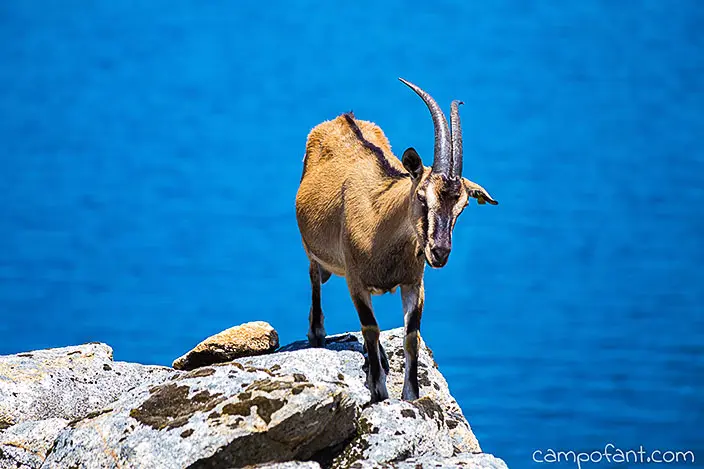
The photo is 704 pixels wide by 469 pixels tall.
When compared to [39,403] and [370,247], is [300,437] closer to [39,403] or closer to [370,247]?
[370,247]

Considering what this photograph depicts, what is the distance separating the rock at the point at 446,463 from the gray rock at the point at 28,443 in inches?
127

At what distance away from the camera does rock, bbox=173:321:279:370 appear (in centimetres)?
1243

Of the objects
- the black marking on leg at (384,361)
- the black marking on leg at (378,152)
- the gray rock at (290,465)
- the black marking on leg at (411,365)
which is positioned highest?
the black marking on leg at (378,152)

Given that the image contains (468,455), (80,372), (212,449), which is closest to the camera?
(212,449)

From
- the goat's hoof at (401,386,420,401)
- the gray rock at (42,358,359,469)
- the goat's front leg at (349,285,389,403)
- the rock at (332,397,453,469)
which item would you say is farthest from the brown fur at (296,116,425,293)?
the gray rock at (42,358,359,469)

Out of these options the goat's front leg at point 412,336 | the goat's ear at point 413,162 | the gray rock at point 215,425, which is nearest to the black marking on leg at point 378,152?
the goat's ear at point 413,162

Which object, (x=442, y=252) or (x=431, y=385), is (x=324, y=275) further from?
(x=442, y=252)

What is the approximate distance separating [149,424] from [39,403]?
10.3 ft

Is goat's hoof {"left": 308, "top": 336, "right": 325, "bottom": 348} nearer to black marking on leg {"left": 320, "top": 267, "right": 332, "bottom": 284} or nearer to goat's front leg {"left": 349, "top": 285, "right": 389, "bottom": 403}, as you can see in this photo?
black marking on leg {"left": 320, "top": 267, "right": 332, "bottom": 284}

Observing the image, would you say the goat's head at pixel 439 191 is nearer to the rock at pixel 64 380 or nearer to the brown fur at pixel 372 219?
the brown fur at pixel 372 219

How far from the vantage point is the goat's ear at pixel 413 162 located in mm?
9867

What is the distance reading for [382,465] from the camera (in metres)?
8.34

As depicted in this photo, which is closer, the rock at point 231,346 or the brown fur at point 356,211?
the brown fur at point 356,211

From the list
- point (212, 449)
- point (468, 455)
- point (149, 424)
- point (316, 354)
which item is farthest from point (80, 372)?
point (468, 455)
